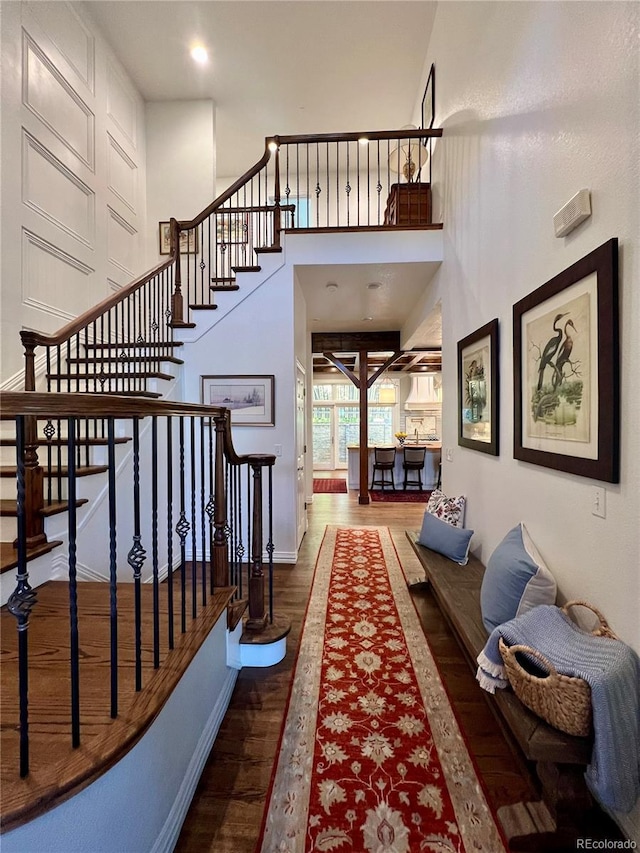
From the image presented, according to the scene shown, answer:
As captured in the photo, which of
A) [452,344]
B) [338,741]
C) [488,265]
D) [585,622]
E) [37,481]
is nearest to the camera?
[585,622]

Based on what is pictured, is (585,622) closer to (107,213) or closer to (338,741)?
(338,741)

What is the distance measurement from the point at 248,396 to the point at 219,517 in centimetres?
220

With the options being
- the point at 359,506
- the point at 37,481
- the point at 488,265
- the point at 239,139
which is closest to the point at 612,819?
the point at 488,265

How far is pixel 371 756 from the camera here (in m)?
1.65

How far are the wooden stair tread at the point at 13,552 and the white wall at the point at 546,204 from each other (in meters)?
2.54

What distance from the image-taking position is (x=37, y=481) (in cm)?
213

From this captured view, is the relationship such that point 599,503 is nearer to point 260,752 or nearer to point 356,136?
point 260,752

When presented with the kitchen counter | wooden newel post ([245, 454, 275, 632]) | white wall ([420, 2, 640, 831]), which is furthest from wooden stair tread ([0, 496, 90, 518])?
the kitchen counter

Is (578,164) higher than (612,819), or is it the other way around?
(578,164)

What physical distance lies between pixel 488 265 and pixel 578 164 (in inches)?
40.5

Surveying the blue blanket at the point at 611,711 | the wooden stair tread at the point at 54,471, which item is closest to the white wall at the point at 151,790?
the blue blanket at the point at 611,711

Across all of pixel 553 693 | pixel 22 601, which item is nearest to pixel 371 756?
pixel 553 693

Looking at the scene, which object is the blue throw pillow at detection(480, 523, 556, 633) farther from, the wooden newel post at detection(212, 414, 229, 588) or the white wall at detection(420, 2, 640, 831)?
the wooden newel post at detection(212, 414, 229, 588)

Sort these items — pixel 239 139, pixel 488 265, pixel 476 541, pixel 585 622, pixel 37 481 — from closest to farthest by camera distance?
1. pixel 585 622
2. pixel 37 481
3. pixel 488 265
4. pixel 476 541
5. pixel 239 139
